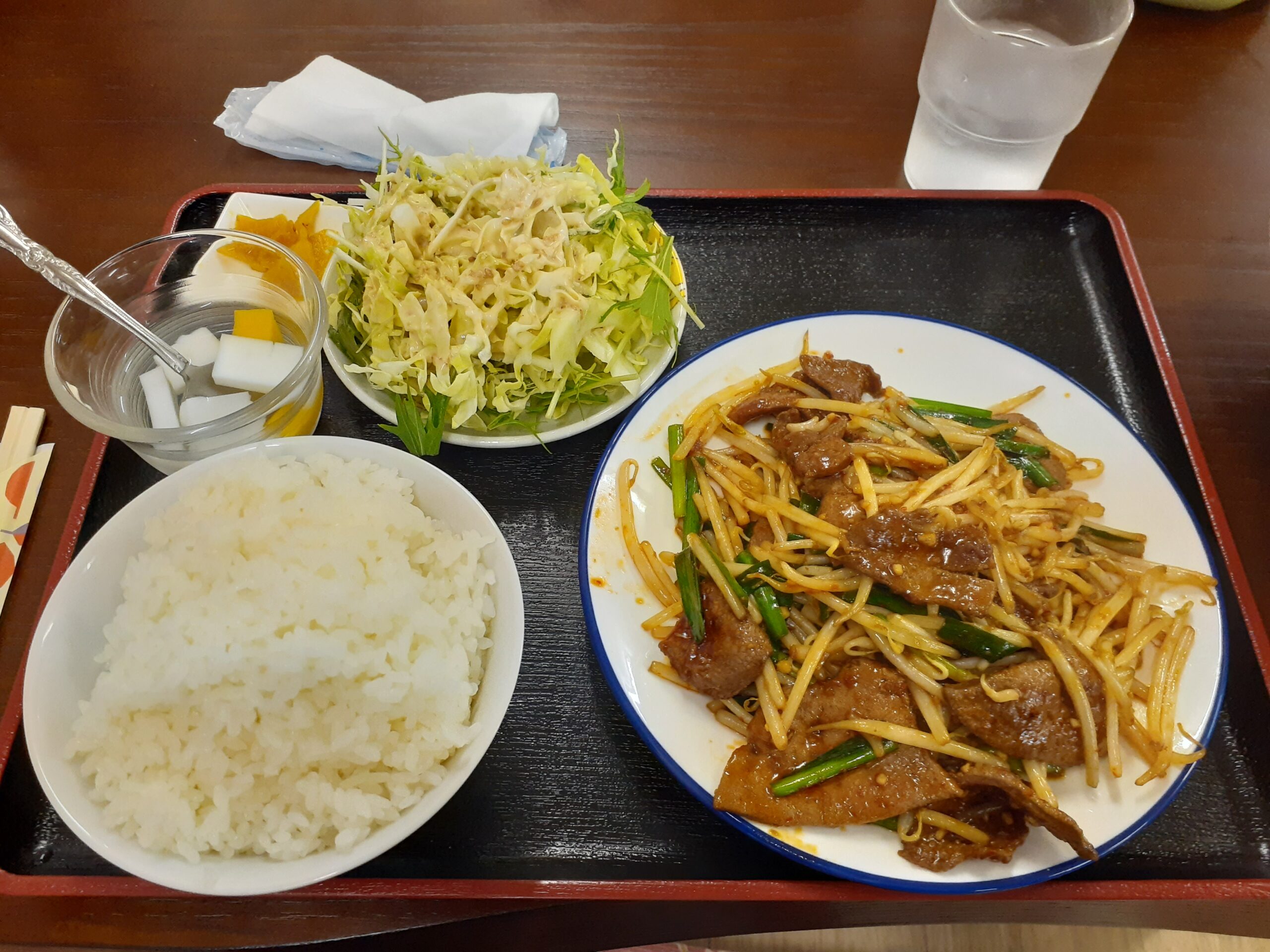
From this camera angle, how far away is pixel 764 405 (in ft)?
6.52

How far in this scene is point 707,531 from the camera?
1.89 m

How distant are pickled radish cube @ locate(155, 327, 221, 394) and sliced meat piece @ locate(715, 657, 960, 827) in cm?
174

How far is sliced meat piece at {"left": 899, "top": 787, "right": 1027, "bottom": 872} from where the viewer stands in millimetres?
1425

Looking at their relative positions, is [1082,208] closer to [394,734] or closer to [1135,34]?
[1135,34]

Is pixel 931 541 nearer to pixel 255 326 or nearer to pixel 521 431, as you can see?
pixel 521 431

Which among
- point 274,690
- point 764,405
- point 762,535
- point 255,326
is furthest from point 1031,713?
point 255,326

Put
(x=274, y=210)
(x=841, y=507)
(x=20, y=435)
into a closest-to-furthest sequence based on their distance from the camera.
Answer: (x=841, y=507) < (x=20, y=435) < (x=274, y=210)

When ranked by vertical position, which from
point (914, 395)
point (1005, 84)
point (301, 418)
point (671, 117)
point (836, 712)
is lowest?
point (301, 418)

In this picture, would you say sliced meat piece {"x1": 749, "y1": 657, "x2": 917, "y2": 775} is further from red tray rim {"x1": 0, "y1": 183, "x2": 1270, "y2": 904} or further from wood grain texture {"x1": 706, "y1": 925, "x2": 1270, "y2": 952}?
wood grain texture {"x1": 706, "y1": 925, "x2": 1270, "y2": 952}

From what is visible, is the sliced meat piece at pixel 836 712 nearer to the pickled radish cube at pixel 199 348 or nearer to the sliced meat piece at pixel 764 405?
the sliced meat piece at pixel 764 405

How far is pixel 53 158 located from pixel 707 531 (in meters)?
2.99

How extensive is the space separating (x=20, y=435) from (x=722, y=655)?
6.94 ft

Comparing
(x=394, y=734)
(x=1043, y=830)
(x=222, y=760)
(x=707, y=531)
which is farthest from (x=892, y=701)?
(x=222, y=760)

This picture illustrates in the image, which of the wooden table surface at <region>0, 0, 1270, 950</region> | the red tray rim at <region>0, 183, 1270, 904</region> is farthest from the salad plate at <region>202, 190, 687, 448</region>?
the red tray rim at <region>0, 183, 1270, 904</region>
